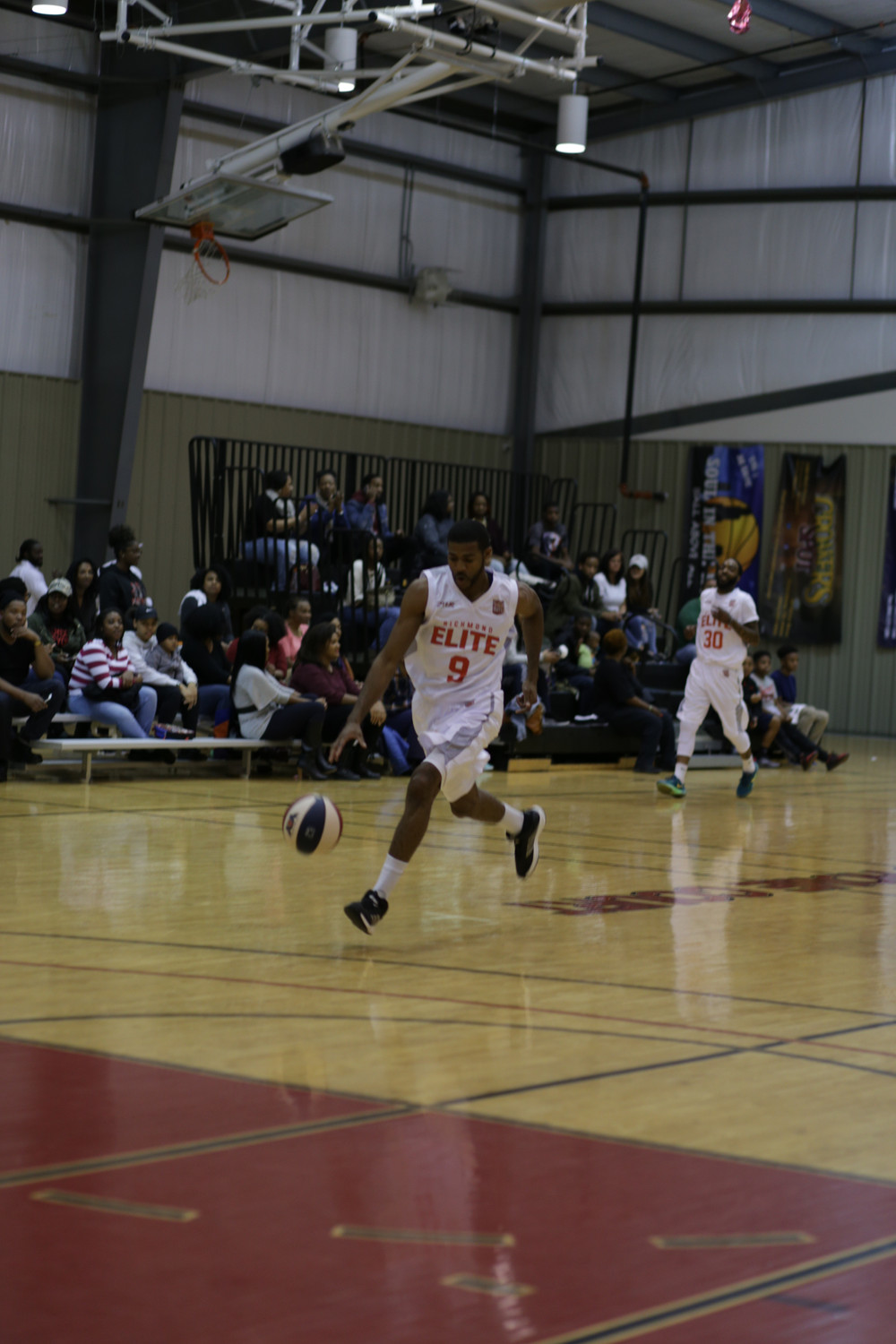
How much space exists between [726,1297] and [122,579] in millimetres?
11793

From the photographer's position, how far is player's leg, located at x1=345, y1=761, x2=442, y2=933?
656 cm

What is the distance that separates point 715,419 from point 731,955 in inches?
705

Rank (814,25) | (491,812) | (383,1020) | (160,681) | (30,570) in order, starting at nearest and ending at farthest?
(383,1020) < (491,812) < (160,681) < (30,570) < (814,25)

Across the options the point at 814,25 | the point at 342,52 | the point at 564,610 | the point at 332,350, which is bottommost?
the point at 564,610

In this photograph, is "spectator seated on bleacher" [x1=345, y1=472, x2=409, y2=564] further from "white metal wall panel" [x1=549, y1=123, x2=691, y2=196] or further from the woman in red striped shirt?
"white metal wall panel" [x1=549, y1=123, x2=691, y2=196]

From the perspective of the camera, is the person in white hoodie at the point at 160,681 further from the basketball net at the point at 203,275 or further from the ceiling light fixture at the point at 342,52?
the basketball net at the point at 203,275

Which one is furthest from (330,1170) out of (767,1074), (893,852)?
(893,852)

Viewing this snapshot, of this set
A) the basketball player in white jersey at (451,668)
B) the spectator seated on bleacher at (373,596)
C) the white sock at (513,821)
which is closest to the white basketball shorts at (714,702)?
the spectator seated on bleacher at (373,596)

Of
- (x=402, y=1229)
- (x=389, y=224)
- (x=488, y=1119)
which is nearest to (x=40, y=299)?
(x=389, y=224)

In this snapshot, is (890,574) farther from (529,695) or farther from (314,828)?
(314,828)

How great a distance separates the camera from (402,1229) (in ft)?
10.6

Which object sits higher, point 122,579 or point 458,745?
point 122,579

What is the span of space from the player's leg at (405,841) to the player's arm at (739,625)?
714 cm

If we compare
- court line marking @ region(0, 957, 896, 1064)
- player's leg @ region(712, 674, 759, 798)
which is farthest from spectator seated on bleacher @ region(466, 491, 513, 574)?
court line marking @ region(0, 957, 896, 1064)
